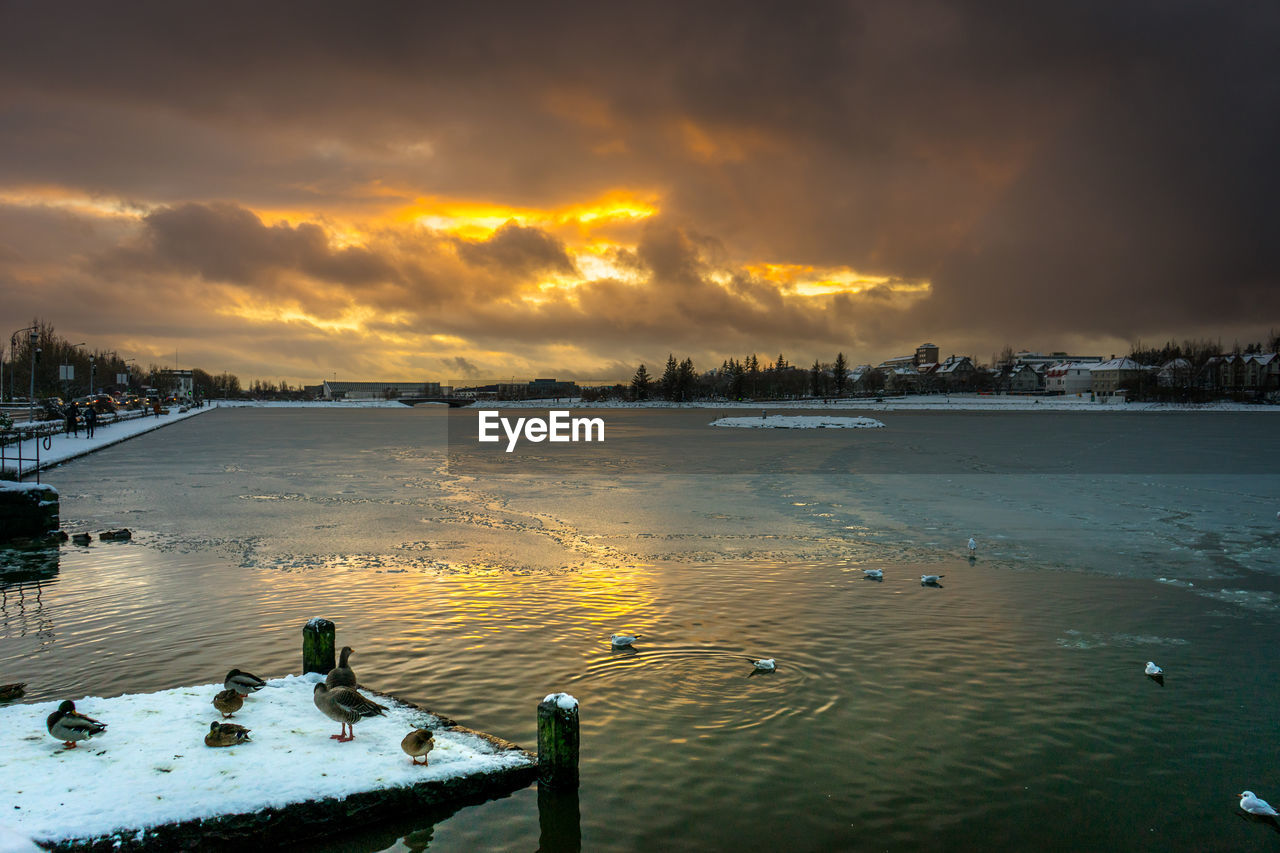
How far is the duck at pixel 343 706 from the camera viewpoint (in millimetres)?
8852

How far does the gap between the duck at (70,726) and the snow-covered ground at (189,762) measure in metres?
0.12

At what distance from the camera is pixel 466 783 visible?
8445 mm

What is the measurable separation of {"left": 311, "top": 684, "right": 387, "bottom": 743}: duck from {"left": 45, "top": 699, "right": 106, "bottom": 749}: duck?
2.22 metres

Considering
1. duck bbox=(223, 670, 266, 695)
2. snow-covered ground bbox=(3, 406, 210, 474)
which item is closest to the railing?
snow-covered ground bbox=(3, 406, 210, 474)

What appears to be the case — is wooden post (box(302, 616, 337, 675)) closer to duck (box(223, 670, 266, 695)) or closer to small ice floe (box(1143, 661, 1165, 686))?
duck (box(223, 670, 266, 695))

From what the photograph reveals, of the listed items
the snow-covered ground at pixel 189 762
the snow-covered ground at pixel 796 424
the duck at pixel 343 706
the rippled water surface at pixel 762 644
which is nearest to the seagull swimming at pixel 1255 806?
the rippled water surface at pixel 762 644

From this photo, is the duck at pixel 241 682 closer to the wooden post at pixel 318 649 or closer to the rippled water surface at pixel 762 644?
the wooden post at pixel 318 649

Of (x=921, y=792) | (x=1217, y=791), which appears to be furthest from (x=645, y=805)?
(x=1217, y=791)

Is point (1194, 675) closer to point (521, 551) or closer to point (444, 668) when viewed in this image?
point (444, 668)

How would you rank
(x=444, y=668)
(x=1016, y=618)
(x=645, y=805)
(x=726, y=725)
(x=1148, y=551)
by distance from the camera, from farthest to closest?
1. (x=1148, y=551)
2. (x=1016, y=618)
3. (x=444, y=668)
4. (x=726, y=725)
5. (x=645, y=805)

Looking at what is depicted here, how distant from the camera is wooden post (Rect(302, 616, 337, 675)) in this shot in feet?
36.4

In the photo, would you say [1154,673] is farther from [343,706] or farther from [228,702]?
[228,702]

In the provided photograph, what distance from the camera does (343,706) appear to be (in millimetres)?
8844

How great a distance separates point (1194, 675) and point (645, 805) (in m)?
9.33
